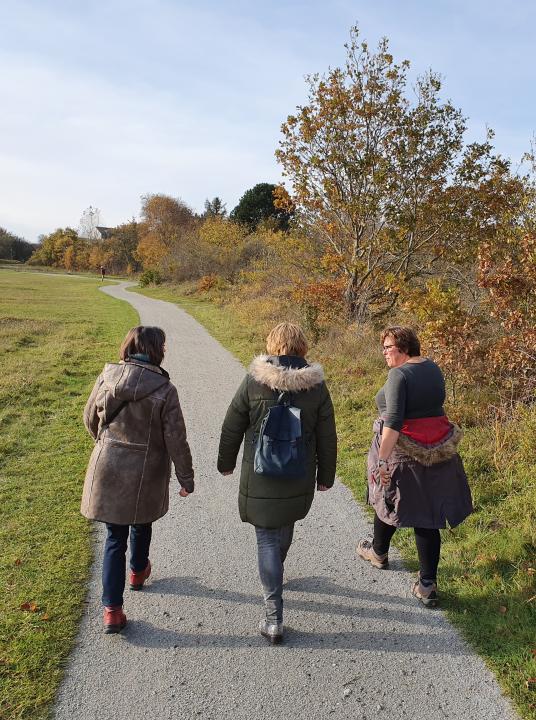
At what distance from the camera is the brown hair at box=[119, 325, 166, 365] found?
3.11 meters

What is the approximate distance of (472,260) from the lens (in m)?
11.0

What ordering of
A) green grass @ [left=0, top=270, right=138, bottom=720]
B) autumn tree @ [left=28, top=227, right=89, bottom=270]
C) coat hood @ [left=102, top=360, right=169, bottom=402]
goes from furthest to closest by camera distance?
autumn tree @ [left=28, top=227, right=89, bottom=270] → coat hood @ [left=102, top=360, right=169, bottom=402] → green grass @ [left=0, top=270, right=138, bottom=720]

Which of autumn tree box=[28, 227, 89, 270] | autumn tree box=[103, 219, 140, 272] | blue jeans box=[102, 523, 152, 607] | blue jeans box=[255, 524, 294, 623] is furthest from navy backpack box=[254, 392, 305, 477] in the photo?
autumn tree box=[28, 227, 89, 270]

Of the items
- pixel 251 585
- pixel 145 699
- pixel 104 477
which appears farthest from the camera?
pixel 251 585

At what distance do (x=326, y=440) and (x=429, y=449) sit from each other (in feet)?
2.37

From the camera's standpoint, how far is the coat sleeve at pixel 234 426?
10.1 feet

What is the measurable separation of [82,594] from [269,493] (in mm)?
1536

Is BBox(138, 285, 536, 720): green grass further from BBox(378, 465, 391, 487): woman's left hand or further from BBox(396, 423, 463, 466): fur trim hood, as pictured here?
BBox(396, 423, 463, 466): fur trim hood

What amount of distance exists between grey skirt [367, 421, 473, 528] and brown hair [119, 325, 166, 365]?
168 cm

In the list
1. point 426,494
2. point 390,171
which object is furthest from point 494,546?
point 390,171

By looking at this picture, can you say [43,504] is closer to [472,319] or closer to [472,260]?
[472,319]

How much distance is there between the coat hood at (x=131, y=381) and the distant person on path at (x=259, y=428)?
50cm

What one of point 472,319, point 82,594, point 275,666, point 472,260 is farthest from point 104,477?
point 472,260

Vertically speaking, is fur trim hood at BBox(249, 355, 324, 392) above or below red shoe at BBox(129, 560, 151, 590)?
above
